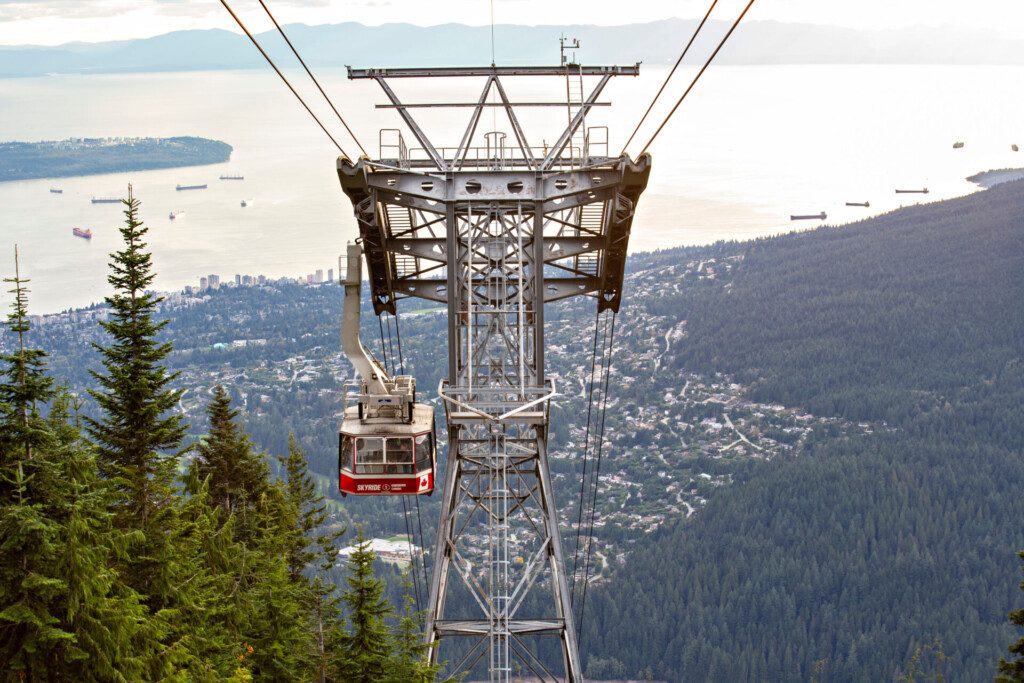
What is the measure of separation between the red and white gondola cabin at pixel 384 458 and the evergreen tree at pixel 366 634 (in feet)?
13.7

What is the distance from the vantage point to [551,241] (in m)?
29.0

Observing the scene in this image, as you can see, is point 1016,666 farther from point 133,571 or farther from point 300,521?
point 300,521

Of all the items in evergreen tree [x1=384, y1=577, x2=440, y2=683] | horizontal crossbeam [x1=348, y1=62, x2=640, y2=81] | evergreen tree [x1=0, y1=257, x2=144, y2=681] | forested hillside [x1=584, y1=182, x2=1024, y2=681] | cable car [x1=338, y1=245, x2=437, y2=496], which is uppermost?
horizontal crossbeam [x1=348, y1=62, x2=640, y2=81]

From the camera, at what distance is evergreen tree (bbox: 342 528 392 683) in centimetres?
2166

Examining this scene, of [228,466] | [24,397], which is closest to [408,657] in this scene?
[24,397]

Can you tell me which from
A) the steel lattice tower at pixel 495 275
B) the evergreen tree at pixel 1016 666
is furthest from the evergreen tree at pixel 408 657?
the evergreen tree at pixel 1016 666

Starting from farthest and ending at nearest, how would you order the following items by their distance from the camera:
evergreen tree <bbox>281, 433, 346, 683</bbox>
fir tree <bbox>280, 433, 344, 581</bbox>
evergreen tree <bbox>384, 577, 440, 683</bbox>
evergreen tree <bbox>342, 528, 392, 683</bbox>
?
fir tree <bbox>280, 433, 344, 581</bbox>
evergreen tree <bbox>281, 433, 346, 683</bbox>
evergreen tree <bbox>342, 528, 392, 683</bbox>
evergreen tree <bbox>384, 577, 440, 683</bbox>

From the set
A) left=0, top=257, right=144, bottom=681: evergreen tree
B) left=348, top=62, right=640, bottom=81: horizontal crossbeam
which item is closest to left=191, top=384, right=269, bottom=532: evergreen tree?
left=348, top=62, right=640, bottom=81: horizontal crossbeam

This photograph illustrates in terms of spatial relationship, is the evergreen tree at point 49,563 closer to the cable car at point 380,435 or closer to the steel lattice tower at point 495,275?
the cable car at point 380,435

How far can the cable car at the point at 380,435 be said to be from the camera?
26.1 m

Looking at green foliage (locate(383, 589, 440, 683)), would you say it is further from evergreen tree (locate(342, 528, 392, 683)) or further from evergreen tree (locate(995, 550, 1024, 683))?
evergreen tree (locate(995, 550, 1024, 683))

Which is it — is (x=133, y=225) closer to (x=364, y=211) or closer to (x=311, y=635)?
(x=364, y=211)

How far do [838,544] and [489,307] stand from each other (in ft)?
485

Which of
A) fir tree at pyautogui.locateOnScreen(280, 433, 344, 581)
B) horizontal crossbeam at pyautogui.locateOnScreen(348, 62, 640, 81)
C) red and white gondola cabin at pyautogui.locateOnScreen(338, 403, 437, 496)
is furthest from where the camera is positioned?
fir tree at pyautogui.locateOnScreen(280, 433, 344, 581)
